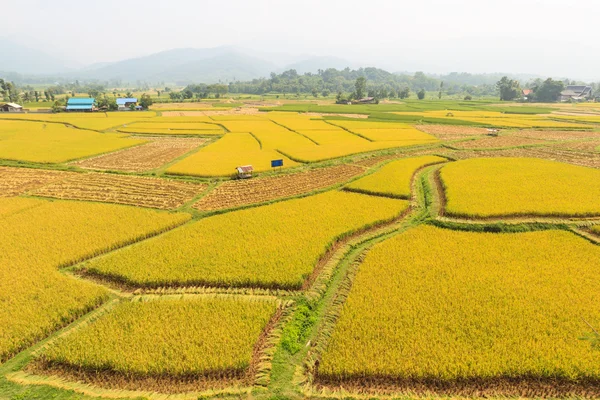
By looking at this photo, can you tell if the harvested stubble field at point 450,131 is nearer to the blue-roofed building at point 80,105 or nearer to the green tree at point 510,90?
the blue-roofed building at point 80,105

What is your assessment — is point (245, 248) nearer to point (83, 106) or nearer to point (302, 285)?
point (302, 285)

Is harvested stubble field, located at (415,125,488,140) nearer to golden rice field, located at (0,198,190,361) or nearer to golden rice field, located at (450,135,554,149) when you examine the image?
golden rice field, located at (450,135,554,149)

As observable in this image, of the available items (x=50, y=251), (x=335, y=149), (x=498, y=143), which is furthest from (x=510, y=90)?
(x=50, y=251)

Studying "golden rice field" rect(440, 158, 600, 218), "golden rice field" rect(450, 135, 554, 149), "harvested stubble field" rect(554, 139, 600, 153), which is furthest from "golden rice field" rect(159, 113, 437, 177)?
"harvested stubble field" rect(554, 139, 600, 153)

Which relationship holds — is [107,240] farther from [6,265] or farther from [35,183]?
[35,183]

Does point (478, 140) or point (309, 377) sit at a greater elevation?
point (478, 140)

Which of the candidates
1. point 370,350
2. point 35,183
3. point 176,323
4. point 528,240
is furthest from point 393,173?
point 35,183
